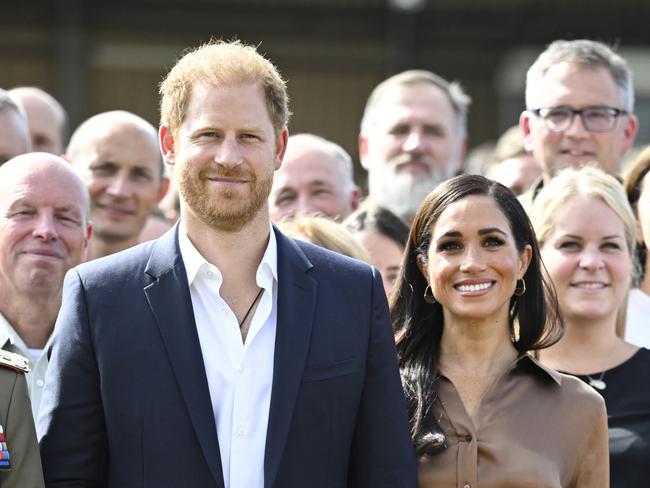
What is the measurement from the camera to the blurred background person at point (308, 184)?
19.0 ft

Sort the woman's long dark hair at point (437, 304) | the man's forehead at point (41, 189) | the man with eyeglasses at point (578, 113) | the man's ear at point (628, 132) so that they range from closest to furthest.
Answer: the woman's long dark hair at point (437, 304) → the man's forehead at point (41, 189) → the man with eyeglasses at point (578, 113) → the man's ear at point (628, 132)

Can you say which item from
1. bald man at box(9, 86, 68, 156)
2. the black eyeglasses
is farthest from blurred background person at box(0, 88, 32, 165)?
the black eyeglasses

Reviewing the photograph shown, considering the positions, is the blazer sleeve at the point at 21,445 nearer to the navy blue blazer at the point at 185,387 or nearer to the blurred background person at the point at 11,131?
the navy blue blazer at the point at 185,387

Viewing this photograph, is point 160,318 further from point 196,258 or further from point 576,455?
point 576,455

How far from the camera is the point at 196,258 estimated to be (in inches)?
137

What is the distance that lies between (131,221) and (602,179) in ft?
6.83

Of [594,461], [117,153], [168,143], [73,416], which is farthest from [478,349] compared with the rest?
[117,153]

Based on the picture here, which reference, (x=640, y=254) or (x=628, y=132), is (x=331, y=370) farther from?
(x=628, y=132)

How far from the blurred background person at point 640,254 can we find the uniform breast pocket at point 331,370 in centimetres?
175

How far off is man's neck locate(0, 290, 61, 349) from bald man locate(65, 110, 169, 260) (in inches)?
51.2

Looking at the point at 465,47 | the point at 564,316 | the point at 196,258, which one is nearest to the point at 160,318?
the point at 196,258

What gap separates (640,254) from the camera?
5102mm

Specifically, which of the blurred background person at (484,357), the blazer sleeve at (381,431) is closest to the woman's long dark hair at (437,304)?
the blurred background person at (484,357)

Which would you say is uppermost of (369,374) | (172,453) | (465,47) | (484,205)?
(465,47)
